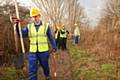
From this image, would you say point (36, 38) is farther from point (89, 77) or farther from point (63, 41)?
point (63, 41)

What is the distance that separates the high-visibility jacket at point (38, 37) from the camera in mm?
7953

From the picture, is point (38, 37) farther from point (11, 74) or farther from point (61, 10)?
point (61, 10)

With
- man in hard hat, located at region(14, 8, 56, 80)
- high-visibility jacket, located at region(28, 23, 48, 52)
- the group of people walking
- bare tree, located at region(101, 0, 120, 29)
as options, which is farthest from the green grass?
bare tree, located at region(101, 0, 120, 29)

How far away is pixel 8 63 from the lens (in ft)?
37.4

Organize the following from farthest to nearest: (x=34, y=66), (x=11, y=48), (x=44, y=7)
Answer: (x=44, y=7)
(x=11, y=48)
(x=34, y=66)

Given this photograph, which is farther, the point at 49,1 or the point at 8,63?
the point at 49,1

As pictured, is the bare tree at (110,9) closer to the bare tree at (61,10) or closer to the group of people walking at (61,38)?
the bare tree at (61,10)

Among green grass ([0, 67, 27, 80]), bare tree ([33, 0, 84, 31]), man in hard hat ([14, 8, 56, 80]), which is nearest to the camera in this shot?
man in hard hat ([14, 8, 56, 80])

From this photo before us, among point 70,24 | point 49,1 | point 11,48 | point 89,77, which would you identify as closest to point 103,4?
point 70,24

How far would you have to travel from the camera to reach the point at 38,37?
8000 mm

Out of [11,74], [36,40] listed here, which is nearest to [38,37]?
[36,40]

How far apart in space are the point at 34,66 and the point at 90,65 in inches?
148

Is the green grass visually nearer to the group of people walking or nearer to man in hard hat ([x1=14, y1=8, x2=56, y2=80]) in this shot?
man in hard hat ([x1=14, y1=8, x2=56, y2=80])

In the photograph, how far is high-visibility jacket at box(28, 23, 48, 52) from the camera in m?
7.95
